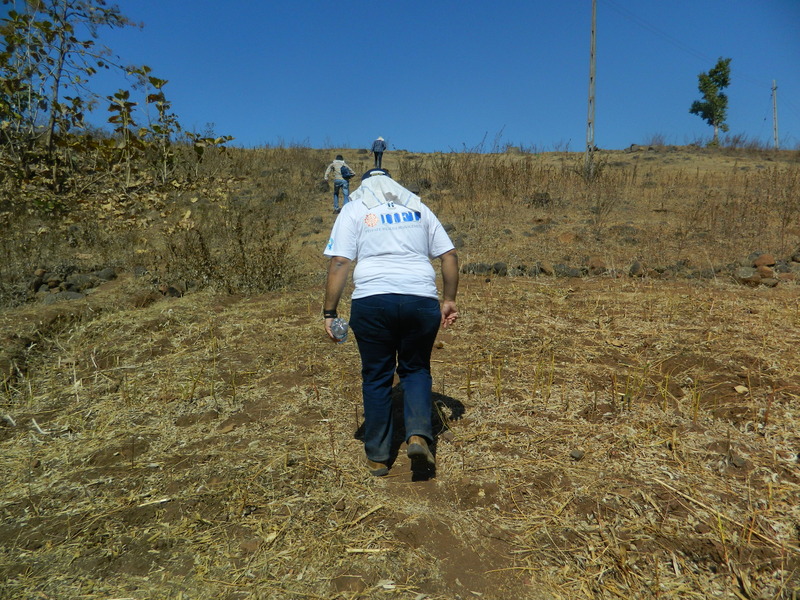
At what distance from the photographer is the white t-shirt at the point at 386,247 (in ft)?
8.36

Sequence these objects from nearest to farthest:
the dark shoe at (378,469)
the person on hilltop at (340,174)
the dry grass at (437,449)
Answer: the dry grass at (437,449) → the dark shoe at (378,469) → the person on hilltop at (340,174)


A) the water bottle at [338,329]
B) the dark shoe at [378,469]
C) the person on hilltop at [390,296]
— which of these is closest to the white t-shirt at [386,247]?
the person on hilltop at [390,296]

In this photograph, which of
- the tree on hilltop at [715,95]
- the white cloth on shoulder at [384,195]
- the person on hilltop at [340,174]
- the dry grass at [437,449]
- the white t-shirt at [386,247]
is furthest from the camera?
the tree on hilltop at [715,95]

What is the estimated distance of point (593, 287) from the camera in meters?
6.43

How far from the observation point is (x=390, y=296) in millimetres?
2527

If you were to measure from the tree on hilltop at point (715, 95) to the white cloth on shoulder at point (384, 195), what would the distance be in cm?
3684

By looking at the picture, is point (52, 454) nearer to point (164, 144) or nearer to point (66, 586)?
point (66, 586)

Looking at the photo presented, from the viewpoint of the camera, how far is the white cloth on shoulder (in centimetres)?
268

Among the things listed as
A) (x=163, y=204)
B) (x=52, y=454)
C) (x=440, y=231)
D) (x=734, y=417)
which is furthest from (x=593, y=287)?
(x=163, y=204)

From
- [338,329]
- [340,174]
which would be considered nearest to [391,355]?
[338,329]

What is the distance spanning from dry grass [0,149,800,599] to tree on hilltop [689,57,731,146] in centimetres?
3367

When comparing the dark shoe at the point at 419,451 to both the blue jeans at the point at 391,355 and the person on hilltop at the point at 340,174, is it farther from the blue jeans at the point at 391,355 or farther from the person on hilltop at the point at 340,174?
the person on hilltop at the point at 340,174

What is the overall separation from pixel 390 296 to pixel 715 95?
127ft

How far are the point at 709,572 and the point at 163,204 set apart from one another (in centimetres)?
1037
